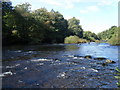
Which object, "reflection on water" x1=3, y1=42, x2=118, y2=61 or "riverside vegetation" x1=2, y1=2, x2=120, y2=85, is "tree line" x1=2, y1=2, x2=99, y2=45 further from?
"reflection on water" x1=3, y1=42, x2=118, y2=61

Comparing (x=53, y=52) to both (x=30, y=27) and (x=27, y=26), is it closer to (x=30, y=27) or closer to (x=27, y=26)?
(x=27, y=26)

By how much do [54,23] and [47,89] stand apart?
54968 millimetres

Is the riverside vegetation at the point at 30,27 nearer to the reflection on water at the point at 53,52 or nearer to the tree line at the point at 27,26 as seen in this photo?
the tree line at the point at 27,26

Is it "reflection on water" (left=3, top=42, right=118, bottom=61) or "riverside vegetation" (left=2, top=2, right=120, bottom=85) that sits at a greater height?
"riverside vegetation" (left=2, top=2, right=120, bottom=85)

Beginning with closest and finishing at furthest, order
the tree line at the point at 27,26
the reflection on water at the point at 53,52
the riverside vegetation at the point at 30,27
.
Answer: the reflection on water at the point at 53,52 < the riverside vegetation at the point at 30,27 < the tree line at the point at 27,26

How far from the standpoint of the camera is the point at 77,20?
9475 centimetres

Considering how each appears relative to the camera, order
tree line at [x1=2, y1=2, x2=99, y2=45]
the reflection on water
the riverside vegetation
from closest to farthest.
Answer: the reflection on water < the riverside vegetation < tree line at [x1=2, y1=2, x2=99, y2=45]

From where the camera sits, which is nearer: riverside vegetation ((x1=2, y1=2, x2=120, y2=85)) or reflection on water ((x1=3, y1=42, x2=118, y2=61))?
reflection on water ((x1=3, y1=42, x2=118, y2=61))

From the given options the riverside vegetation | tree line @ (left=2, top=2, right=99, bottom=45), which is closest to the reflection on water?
the riverside vegetation

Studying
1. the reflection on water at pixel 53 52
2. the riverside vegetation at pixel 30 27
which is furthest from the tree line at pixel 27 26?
the reflection on water at pixel 53 52

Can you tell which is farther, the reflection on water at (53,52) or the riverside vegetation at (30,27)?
the riverside vegetation at (30,27)

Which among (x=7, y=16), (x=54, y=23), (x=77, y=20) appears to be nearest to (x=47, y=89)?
(x=7, y=16)

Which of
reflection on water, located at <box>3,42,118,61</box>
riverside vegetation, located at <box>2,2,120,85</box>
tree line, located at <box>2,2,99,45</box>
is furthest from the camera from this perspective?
tree line, located at <box>2,2,99,45</box>

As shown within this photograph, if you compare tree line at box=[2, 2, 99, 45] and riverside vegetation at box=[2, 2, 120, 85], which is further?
tree line at box=[2, 2, 99, 45]
